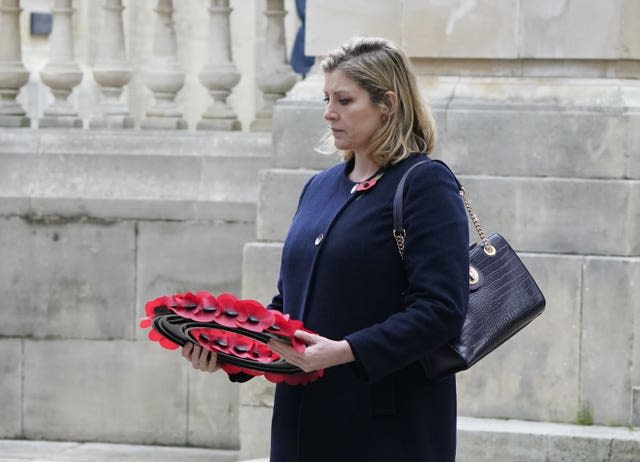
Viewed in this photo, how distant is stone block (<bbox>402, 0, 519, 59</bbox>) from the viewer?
20.1 ft

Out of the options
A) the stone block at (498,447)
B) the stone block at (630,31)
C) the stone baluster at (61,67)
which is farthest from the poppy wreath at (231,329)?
the stone baluster at (61,67)

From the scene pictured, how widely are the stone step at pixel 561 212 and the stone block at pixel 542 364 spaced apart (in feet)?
0.29

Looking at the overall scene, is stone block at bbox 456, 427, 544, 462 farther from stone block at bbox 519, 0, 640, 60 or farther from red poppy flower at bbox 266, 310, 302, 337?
red poppy flower at bbox 266, 310, 302, 337

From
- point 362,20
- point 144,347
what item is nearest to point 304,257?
point 362,20

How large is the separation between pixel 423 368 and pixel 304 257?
39 centimetres

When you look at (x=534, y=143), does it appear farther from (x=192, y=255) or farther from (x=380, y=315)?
(x=380, y=315)

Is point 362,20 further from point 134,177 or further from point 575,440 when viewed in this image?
point 575,440

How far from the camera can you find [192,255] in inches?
273

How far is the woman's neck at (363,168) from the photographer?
3586mm

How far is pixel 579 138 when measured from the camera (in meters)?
5.98

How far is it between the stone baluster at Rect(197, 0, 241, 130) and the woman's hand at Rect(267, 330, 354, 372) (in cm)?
396

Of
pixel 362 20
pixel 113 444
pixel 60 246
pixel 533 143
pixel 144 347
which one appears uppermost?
pixel 362 20

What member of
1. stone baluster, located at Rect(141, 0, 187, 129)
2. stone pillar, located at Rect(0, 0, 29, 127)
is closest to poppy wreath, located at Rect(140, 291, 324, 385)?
stone baluster, located at Rect(141, 0, 187, 129)

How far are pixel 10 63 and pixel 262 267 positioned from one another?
197 centimetres
